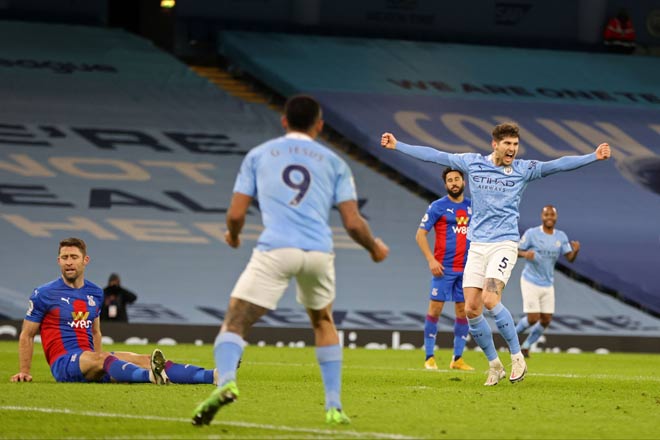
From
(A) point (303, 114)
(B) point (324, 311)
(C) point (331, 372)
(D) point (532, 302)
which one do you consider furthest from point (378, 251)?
(D) point (532, 302)

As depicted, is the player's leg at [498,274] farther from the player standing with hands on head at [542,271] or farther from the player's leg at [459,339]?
the player standing with hands on head at [542,271]

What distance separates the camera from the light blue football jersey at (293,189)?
7.79 m

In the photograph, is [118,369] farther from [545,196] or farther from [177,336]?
[545,196]

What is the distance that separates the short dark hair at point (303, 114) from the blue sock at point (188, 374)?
3709 mm

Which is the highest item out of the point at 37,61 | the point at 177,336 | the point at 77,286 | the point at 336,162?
the point at 37,61

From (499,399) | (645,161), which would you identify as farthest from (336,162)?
(645,161)

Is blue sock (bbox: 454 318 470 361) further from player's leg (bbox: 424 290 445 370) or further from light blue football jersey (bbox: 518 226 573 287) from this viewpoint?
light blue football jersey (bbox: 518 226 573 287)

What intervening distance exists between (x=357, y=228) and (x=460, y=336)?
8.67m

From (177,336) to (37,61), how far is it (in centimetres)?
1162

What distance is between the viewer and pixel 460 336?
16172 millimetres

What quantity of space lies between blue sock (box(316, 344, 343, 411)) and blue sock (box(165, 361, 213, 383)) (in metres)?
3.16

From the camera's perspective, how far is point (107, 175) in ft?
90.2

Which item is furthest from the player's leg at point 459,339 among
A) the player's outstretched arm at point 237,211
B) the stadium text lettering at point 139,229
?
the stadium text lettering at point 139,229

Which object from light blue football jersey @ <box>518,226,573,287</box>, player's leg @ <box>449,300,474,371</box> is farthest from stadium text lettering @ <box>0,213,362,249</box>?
player's leg @ <box>449,300,474,371</box>
